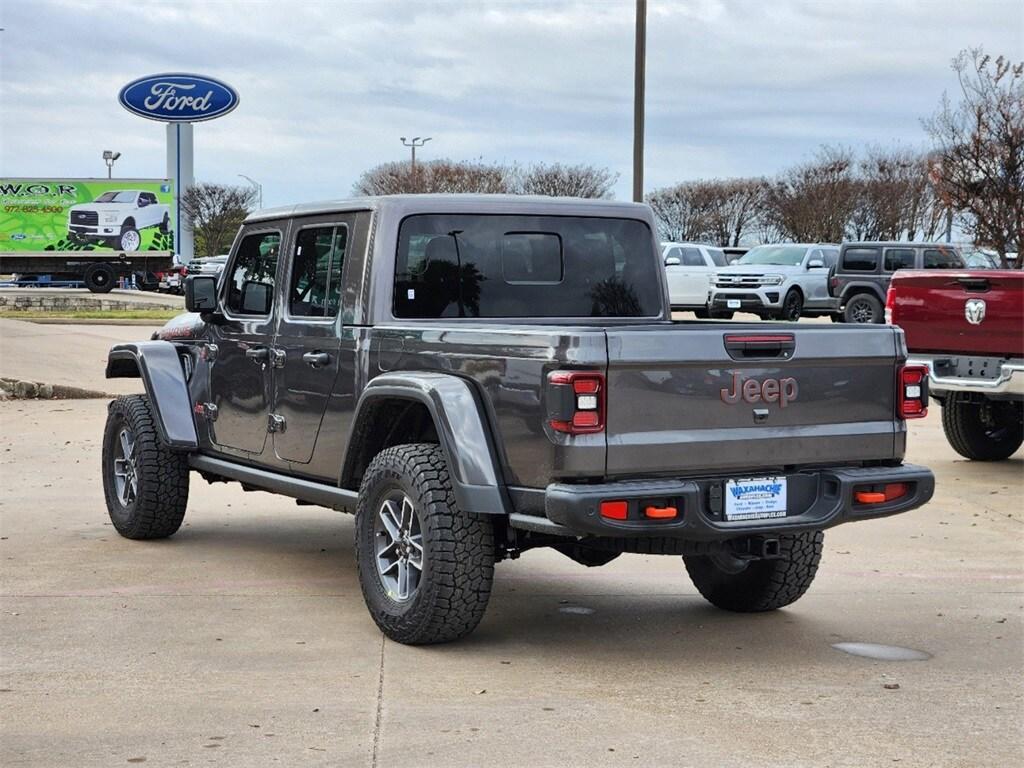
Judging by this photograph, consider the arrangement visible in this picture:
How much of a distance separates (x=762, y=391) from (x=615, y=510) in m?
0.82

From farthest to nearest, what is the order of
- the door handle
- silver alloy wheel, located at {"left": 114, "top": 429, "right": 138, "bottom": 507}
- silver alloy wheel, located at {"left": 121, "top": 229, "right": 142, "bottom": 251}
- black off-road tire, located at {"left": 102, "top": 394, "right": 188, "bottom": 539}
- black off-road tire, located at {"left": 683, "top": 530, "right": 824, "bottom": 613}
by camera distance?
silver alloy wheel, located at {"left": 121, "top": 229, "right": 142, "bottom": 251} → silver alloy wheel, located at {"left": 114, "top": 429, "right": 138, "bottom": 507} → black off-road tire, located at {"left": 102, "top": 394, "right": 188, "bottom": 539} → the door handle → black off-road tire, located at {"left": 683, "top": 530, "right": 824, "bottom": 613}

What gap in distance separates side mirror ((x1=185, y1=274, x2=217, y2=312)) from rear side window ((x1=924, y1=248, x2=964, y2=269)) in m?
20.9

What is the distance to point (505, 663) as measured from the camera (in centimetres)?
604

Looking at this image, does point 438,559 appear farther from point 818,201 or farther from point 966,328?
point 818,201

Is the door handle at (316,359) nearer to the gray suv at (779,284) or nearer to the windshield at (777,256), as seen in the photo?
the gray suv at (779,284)

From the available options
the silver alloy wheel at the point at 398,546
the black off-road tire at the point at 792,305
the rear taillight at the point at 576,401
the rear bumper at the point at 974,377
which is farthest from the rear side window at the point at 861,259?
the rear taillight at the point at 576,401

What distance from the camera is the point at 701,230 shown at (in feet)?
217

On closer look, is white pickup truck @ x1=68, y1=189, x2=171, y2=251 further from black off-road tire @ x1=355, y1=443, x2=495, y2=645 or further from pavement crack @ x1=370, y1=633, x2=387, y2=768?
pavement crack @ x1=370, y1=633, x2=387, y2=768

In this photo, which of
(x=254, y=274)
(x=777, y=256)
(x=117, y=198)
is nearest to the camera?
(x=254, y=274)

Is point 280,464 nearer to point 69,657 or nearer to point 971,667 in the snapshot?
point 69,657

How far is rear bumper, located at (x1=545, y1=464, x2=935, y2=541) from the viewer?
5.59 m

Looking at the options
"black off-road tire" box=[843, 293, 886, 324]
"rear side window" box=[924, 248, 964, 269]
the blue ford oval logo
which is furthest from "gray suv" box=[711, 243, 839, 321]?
the blue ford oval logo

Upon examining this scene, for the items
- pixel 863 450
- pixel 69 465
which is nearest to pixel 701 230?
pixel 69 465

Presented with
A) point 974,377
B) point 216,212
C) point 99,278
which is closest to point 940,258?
point 974,377
